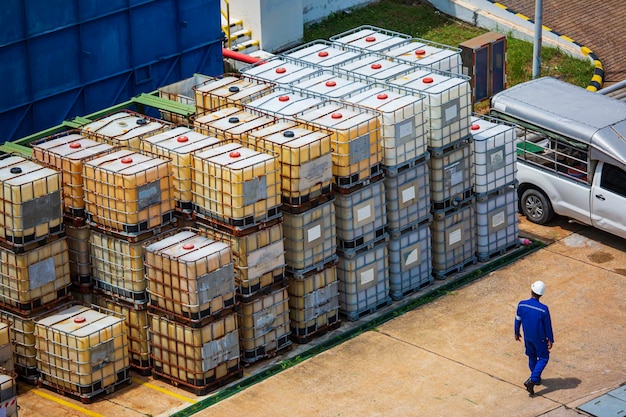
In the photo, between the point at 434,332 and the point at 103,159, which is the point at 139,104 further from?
the point at 434,332

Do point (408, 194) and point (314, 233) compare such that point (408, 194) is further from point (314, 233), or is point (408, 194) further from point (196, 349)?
point (196, 349)

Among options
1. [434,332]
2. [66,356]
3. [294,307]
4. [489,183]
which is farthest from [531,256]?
[66,356]

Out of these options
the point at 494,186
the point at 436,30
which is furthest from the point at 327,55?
the point at 436,30

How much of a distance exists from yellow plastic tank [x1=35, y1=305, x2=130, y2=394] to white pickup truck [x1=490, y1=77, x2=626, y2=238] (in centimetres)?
879

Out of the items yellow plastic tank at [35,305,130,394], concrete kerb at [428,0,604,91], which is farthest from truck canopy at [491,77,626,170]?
yellow plastic tank at [35,305,130,394]

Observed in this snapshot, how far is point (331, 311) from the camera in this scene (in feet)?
71.2

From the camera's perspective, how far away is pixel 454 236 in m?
23.4

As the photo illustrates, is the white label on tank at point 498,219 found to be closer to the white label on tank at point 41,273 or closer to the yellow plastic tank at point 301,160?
the yellow plastic tank at point 301,160

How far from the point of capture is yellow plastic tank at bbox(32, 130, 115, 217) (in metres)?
20.5

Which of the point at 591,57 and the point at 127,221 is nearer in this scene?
the point at 127,221

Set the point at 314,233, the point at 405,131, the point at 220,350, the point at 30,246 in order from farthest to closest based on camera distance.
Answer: the point at 405,131 → the point at 314,233 → the point at 220,350 → the point at 30,246

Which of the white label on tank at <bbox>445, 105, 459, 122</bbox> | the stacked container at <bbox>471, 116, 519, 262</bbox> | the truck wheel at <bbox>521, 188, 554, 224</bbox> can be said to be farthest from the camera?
the truck wheel at <bbox>521, 188, 554, 224</bbox>

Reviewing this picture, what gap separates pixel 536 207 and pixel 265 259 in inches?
277

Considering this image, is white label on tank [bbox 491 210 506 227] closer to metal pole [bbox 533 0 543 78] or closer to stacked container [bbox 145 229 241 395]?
stacked container [bbox 145 229 241 395]
